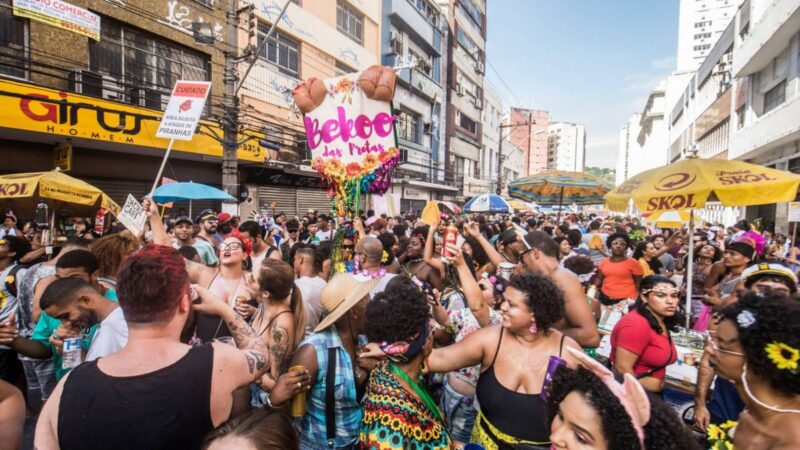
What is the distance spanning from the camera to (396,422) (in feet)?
6.25

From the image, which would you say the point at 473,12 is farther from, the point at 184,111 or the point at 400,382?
the point at 400,382

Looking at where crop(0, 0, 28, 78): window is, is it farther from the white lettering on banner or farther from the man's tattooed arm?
the man's tattooed arm

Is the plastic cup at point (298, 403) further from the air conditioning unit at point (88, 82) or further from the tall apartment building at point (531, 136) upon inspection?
the tall apartment building at point (531, 136)

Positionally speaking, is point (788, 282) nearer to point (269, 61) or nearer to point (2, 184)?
point (2, 184)

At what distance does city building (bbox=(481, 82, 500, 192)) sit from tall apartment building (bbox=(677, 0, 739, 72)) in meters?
26.0

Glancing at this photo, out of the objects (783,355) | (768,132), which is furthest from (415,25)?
(783,355)

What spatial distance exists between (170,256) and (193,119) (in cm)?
354

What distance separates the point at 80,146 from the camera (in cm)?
1132

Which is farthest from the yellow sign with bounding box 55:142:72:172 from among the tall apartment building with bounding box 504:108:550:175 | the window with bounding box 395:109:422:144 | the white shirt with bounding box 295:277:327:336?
the tall apartment building with bounding box 504:108:550:175

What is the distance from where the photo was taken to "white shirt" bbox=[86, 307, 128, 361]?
240 cm

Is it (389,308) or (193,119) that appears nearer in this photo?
(389,308)

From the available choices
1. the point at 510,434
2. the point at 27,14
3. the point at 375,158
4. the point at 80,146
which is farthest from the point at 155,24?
the point at 510,434

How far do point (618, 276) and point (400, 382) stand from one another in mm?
4751

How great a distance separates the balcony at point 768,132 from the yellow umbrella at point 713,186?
1335 centimetres
